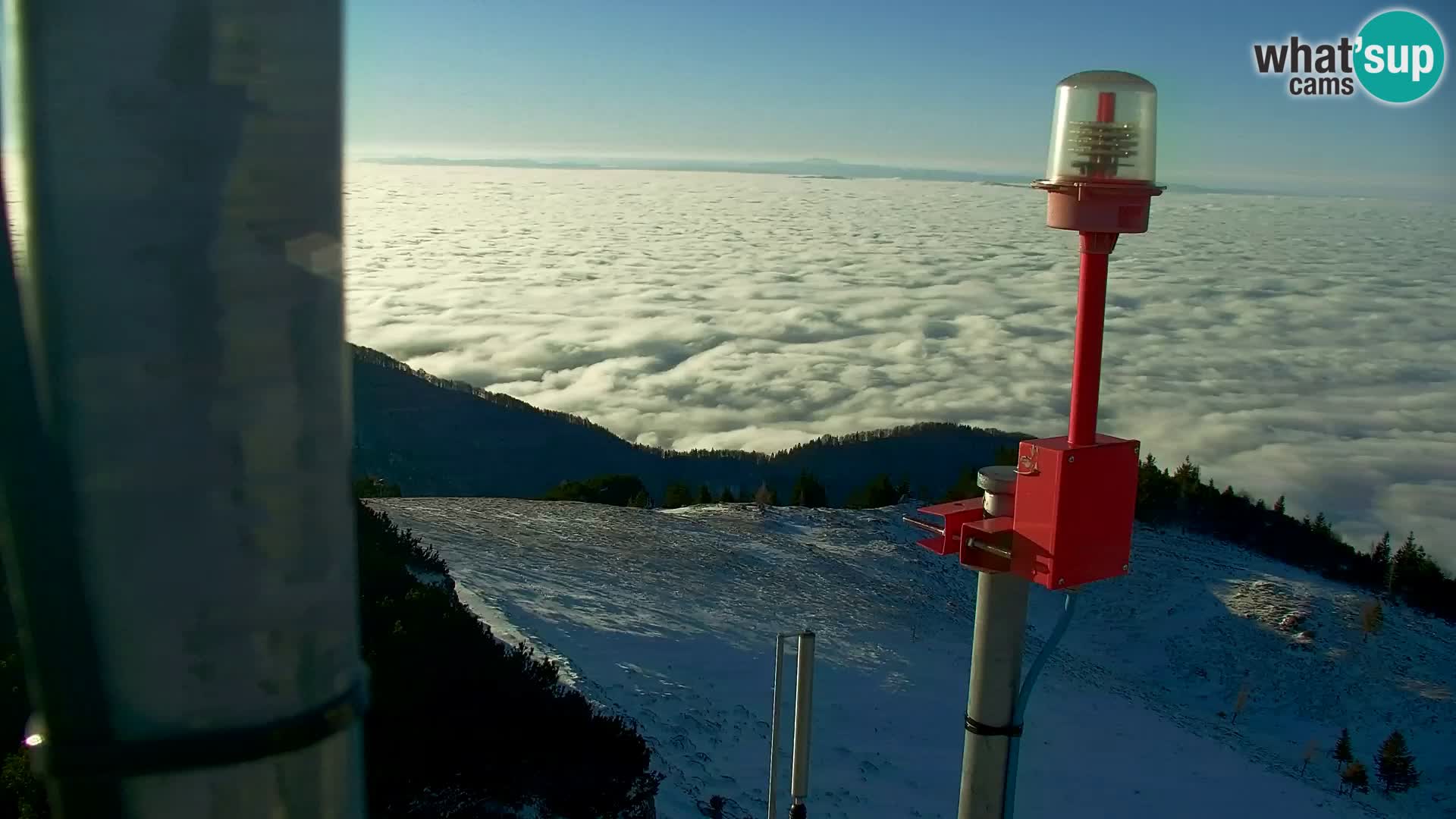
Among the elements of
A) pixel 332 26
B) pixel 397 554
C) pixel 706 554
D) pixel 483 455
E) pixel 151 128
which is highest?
pixel 332 26

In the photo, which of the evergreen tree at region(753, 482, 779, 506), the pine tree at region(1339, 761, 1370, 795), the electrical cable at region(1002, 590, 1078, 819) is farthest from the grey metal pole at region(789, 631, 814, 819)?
the evergreen tree at region(753, 482, 779, 506)

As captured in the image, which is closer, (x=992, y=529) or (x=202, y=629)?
(x=202, y=629)

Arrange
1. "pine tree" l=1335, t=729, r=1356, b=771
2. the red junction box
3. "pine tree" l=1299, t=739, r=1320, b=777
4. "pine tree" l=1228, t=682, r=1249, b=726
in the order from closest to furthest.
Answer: the red junction box → "pine tree" l=1299, t=739, r=1320, b=777 → "pine tree" l=1335, t=729, r=1356, b=771 → "pine tree" l=1228, t=682, r=1249, b=726

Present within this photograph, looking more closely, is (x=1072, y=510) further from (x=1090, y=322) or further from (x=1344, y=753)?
(x=1344, y=753)

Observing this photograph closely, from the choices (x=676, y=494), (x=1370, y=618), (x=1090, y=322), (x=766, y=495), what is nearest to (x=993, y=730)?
(x=1090, y=322)

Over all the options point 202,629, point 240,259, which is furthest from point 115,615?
point 240,259

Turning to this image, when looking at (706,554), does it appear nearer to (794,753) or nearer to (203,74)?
(794,753)

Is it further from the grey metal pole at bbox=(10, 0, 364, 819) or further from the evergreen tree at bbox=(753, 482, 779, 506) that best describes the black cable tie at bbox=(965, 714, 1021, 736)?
the evergreen tree at bbox=(753, 482, 779, 506)
